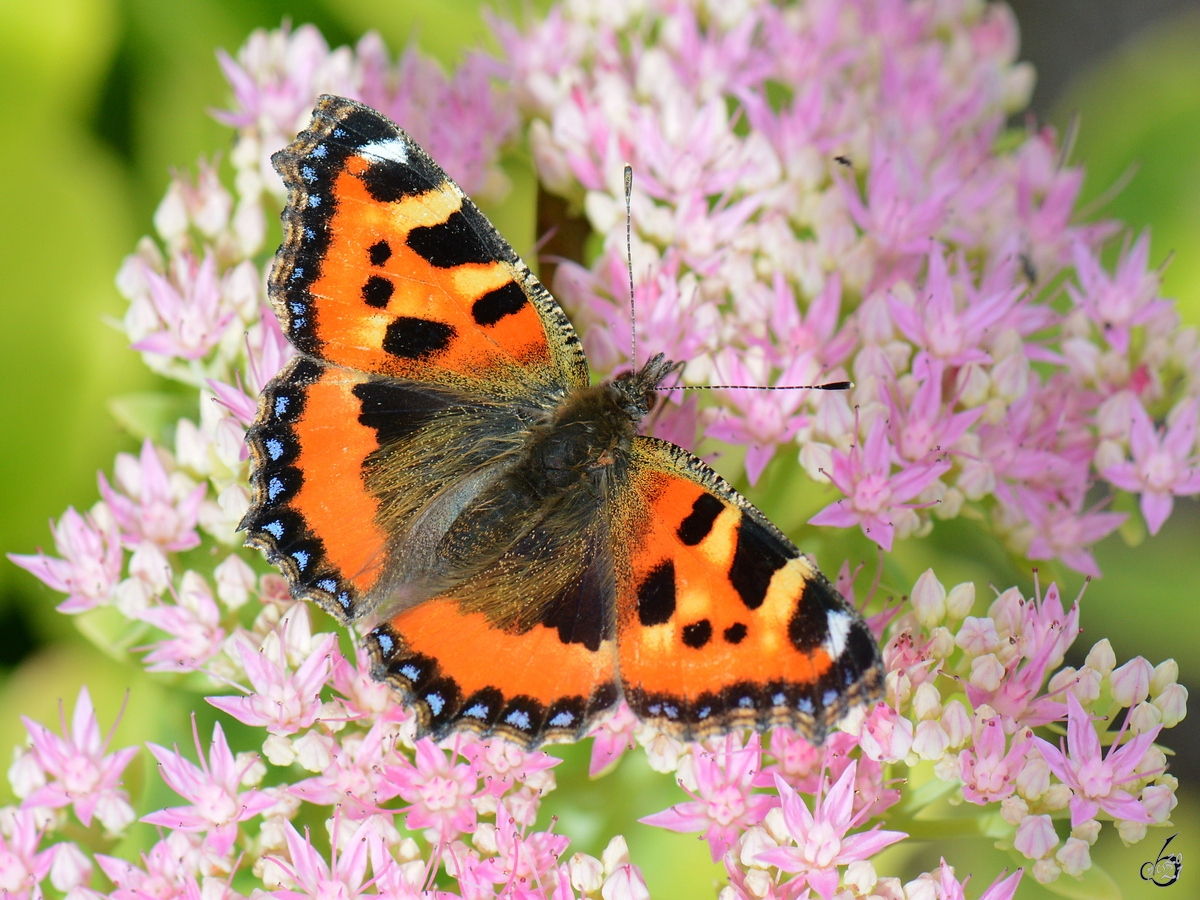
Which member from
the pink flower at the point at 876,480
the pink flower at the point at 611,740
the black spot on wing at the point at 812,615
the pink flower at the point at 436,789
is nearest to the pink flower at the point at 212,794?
the pink flower at the point at 436,789

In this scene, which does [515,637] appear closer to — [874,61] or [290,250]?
[290,250]

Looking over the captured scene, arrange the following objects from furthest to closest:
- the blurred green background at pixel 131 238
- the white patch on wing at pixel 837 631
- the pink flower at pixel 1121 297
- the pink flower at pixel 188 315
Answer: the blurred green background at pixel 131 238 < the pink flower at pixel 1121 297 < the pink flower at pixel 188 315 < the white patch on wing at pixel 837 631

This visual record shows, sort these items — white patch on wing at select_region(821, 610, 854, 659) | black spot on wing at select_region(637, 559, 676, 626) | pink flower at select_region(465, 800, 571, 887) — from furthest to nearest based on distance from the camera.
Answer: pink flower at select_region(465, 800, 571, 887), black spot on wing at select_region(637, 559, 676, 626), white patch on wing at select_region(821, 610, 854, 659)

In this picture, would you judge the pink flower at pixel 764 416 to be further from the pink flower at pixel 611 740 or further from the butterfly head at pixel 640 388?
the pink flower at pixel 611 740

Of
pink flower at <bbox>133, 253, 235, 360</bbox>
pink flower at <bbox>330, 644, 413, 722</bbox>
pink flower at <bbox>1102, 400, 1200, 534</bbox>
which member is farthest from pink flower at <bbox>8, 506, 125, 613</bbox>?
pink flower at <bbox>1102, 400, 1200, 534</bbox>

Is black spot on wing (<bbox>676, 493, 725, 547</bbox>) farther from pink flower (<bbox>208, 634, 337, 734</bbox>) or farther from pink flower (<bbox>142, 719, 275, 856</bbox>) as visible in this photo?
pink flower (<bbox>142, 719, 275, 856</bbox>)

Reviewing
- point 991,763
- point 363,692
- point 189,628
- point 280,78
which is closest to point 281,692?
point 363,692
